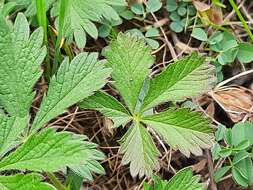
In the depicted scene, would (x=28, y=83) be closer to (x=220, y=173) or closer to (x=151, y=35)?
(x=151, y=35)

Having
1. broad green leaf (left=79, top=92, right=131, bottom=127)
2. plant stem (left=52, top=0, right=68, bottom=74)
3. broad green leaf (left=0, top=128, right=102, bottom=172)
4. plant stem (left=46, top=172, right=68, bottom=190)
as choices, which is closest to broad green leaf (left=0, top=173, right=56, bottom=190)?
broad green leaf (left=0, top=128, right=102, bottom=172)

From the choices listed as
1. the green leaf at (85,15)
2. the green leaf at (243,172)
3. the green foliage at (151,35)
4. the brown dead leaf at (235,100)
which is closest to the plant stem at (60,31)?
the green leaf at (85,15)

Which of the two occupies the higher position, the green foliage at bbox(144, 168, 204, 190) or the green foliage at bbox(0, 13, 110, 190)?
the green foliage at bbox(0, 13, 110, 190)

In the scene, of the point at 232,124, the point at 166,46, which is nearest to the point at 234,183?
the point at 232,124

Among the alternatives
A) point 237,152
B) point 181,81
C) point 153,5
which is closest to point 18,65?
point 181,81

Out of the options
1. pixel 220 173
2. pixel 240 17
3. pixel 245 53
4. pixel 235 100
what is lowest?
pixel 220 173

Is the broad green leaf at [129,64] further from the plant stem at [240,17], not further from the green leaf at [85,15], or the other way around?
the plant stem at [240,17]

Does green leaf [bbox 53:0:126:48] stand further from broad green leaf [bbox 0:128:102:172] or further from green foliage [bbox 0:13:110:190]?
broad green leaf [bbox 0:128:102:172]

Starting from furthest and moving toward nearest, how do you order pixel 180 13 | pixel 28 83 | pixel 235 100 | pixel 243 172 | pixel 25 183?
pixel 180 13
pixel 235 100
pixel 243 172
pixel 28 83
pixel 25 183
